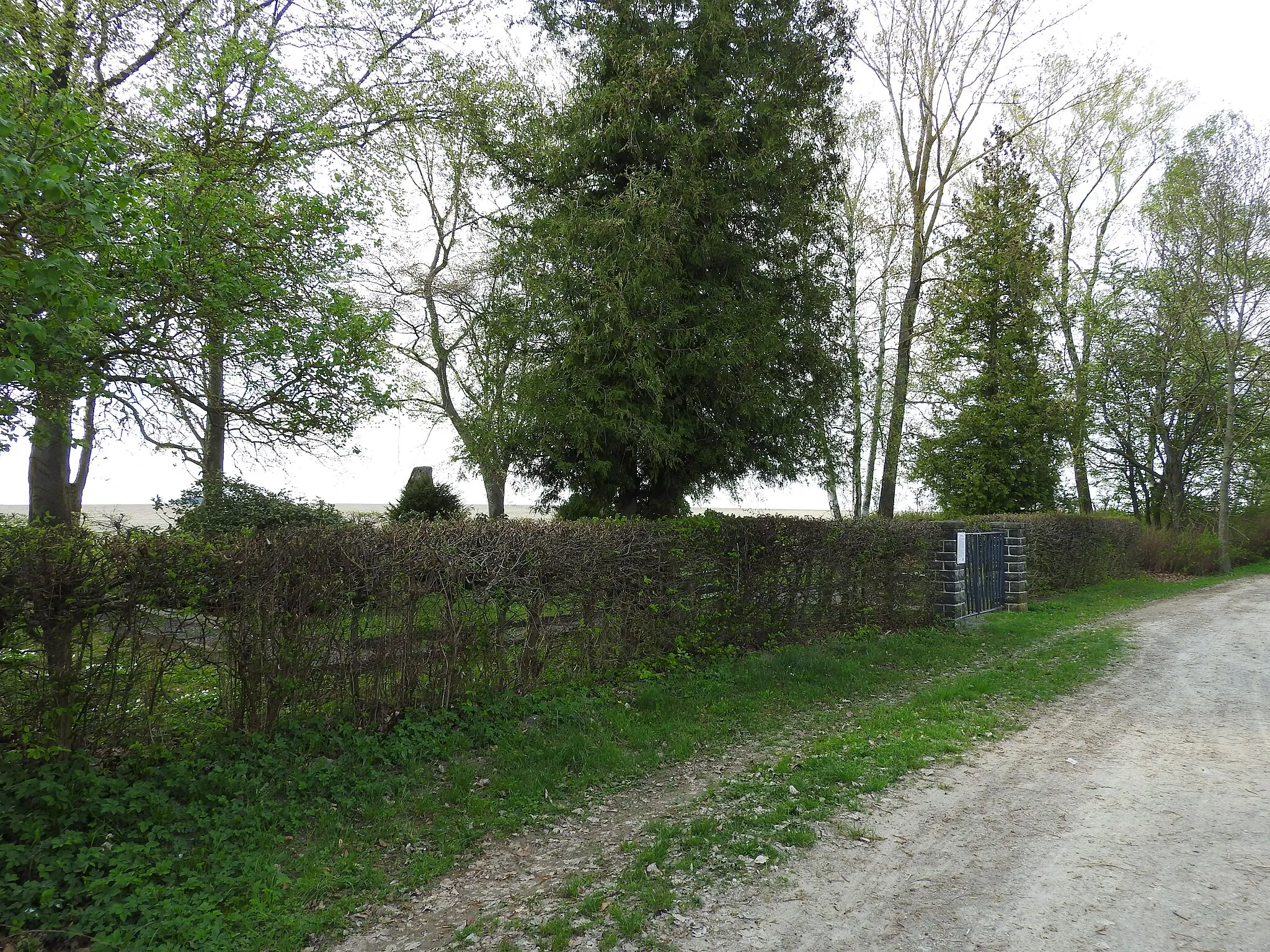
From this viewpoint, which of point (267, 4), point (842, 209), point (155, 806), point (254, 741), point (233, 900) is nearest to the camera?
point (233, 900)

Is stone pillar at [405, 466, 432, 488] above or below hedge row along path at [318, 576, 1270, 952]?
above

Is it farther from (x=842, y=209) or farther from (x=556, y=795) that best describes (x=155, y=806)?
(x=842, y=209)

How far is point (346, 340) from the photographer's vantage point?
7.67m

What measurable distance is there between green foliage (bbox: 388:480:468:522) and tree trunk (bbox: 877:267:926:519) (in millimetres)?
10146

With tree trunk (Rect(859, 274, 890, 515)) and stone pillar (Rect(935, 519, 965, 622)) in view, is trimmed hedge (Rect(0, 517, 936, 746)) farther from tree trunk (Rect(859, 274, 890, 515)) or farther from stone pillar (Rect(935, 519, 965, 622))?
tree trunk (Rect(859, 274, 890, 515))

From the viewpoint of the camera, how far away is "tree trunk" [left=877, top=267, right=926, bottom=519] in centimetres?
1834

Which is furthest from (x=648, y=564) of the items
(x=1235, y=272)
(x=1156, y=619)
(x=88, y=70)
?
(x=1235, y=272)

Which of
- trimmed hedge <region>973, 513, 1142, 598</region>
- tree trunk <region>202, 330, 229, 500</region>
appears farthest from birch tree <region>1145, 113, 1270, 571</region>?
tree trunk <region>202, 330, 229, 500</region>

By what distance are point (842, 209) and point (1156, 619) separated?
44.5 ft

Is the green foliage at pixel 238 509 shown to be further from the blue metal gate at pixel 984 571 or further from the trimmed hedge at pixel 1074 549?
the trimmed hedge at pixel 1074 549

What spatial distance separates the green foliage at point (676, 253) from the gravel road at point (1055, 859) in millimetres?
5911

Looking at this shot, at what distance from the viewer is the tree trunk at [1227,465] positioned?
2184 centimetres

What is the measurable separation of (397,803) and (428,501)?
11.7m

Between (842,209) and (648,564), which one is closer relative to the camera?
(648,564)
